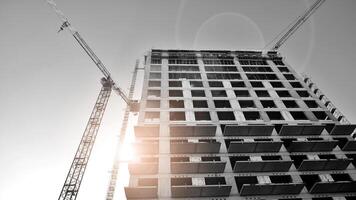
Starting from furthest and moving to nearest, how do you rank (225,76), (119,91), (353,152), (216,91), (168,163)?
(119,91) < (225,76) < (216,91) < (353,152) < (168,163)

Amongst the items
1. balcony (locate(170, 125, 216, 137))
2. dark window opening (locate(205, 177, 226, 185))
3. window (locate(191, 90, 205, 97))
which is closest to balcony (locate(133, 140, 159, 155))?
balcony (locate(170, 125, 216, 137))

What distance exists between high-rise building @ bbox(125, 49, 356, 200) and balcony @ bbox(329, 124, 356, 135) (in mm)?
125

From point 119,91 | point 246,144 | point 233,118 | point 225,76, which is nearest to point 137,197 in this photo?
point 246,144

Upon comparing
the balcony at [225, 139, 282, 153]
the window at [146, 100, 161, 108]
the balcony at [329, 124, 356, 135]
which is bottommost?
the balcony at [225, 139, 282, 153]

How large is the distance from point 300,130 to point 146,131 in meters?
18.8

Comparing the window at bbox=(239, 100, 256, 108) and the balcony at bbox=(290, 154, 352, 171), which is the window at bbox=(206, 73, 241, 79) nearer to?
the window at bbox=(239, 100, 256, 108)

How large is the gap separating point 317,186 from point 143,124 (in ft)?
66.1

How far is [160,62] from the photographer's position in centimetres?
4519

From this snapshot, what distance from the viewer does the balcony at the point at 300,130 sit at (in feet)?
101

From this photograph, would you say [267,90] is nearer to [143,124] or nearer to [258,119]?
[258,119]

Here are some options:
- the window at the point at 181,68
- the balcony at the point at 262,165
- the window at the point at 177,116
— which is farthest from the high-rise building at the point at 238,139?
the window at the point at 181,68

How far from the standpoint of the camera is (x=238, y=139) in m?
30.5

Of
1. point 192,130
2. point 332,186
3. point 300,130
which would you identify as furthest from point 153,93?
point 332,186

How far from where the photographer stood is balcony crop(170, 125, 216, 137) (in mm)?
29859
